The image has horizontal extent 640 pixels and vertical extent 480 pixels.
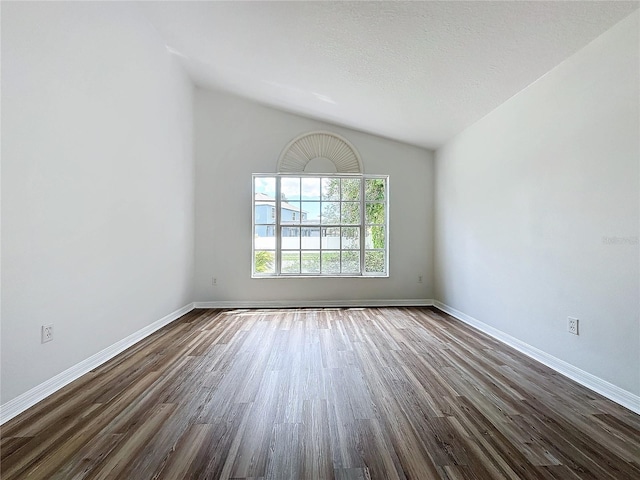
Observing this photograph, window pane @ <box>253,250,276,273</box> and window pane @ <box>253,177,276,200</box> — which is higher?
window pane @ <box>253,177,276,200</box>

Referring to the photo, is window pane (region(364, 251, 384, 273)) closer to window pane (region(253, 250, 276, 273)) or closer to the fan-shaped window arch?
the fan-shaped window arch

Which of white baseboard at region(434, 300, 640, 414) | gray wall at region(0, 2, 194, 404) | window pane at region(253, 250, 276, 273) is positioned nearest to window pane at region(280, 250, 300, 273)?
window pane at region(253, 250, 276, 273)

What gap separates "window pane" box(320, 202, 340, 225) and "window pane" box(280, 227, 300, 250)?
0.46m

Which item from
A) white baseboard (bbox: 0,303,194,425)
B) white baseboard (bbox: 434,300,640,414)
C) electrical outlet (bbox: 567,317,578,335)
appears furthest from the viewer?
electrical outlet (bbox: 567,317,578,335)

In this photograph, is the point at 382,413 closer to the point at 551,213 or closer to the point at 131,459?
the point at 131,459

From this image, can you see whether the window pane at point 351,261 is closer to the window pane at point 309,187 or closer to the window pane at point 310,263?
the window pane at point 310,263

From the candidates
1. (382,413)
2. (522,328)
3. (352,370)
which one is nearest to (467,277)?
(522,328)

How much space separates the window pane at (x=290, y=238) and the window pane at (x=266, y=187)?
553 mm

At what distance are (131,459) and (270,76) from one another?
3.87 meters

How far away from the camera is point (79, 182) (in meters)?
2.38

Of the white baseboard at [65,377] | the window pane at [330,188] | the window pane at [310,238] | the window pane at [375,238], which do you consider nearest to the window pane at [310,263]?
the window pane at [310,238]

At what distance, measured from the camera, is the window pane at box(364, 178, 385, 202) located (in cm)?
503

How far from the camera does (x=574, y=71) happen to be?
7.70 feet

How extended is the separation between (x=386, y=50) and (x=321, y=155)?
7.40 ft
